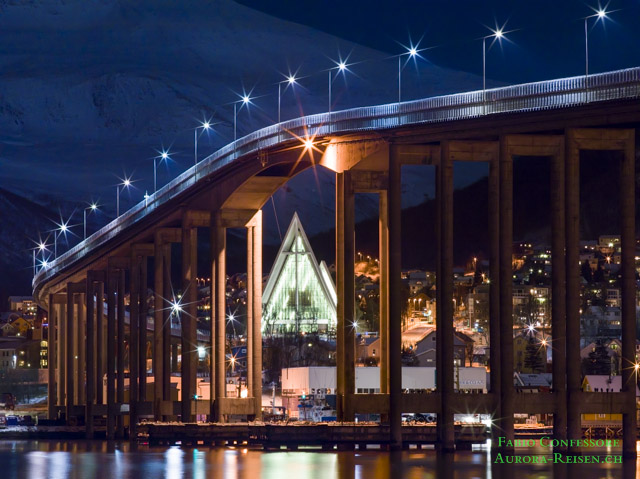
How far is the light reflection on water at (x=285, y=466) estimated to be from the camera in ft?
191

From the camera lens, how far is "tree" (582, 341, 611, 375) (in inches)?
5733

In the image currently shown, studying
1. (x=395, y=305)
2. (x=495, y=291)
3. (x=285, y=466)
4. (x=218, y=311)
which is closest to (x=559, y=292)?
(x=495, y=291)

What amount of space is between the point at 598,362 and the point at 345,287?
76626mm

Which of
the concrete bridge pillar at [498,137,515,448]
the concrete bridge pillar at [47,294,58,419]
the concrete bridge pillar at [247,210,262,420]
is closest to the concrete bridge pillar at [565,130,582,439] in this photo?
the concrete bridge pillar at [498,137,515,448]

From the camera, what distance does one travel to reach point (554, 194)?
65.2m

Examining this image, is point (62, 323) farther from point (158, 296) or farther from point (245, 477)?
point (245, 477)

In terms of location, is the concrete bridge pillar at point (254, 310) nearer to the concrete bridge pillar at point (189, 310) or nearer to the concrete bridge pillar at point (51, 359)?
the concrete bridge pillar at point (189, 310)

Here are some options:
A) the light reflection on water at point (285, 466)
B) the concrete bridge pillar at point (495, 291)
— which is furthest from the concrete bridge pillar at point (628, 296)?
the concrete bridge pillar at point (495, 291)

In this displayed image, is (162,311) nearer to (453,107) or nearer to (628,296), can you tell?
(453,107)

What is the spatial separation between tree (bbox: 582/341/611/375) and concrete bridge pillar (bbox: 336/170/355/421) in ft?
244

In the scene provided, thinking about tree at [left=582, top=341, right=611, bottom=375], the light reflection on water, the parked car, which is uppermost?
tree at [left=582, top=341, right=611, bottom=375]

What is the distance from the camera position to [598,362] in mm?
146250

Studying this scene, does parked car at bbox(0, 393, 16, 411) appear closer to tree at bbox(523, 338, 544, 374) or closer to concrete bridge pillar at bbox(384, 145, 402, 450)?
tree at bbox(523, 338, 544, 374)

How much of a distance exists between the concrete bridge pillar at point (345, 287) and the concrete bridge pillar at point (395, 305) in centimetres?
600
